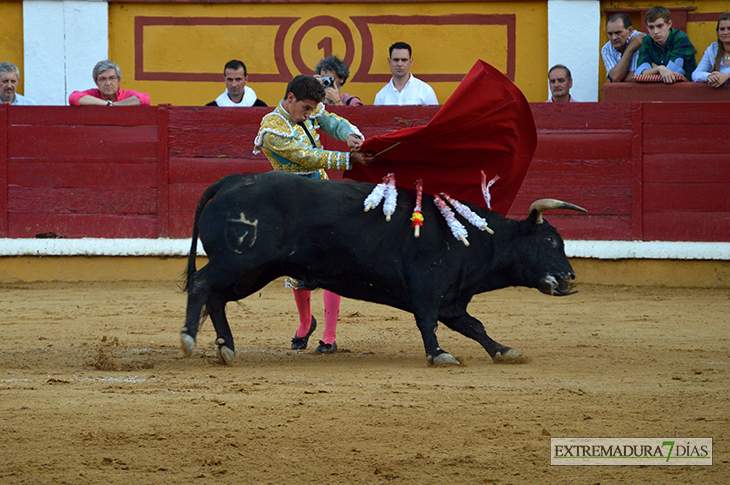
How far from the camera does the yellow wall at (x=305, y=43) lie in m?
7.48

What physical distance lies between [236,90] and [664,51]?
3318 millimetres

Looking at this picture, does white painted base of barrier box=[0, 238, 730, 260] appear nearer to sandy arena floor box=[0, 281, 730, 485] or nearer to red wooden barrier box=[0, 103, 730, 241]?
red wooden barrier box=[0, 103, 730, 241]

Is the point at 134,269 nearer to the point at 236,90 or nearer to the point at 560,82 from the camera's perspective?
the point at 236,90

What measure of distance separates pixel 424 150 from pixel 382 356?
97 cm

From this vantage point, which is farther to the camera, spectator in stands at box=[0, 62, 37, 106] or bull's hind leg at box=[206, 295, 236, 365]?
spectator in stands at box=[0, 62, 37, 106]

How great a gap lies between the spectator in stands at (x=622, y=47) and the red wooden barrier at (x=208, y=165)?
30 cm

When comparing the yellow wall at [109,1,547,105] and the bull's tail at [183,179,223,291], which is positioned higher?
the yellow wall at [109,1,547,105]

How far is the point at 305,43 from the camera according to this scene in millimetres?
7582

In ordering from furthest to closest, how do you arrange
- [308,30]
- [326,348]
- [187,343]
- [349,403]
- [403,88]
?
1. [308,30]
2. [403,88]
3. [326,348]
4. [187,343]
5. [349,403]

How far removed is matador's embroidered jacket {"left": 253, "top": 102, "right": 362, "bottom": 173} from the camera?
372 cm

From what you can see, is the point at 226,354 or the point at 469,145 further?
the point at 469,145

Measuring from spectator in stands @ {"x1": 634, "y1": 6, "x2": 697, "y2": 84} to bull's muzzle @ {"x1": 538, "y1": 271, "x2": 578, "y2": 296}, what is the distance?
317 centimetres

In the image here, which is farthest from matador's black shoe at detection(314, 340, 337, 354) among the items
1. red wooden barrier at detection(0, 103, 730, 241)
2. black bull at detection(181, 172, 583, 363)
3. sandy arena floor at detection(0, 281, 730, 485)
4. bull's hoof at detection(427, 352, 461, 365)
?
red wooden barrier at detection(0, 103, 730, 241)

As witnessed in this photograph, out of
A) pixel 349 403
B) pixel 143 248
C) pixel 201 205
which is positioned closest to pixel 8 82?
pixel 143 248
